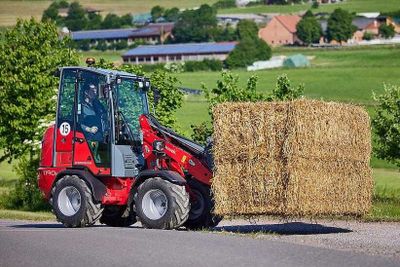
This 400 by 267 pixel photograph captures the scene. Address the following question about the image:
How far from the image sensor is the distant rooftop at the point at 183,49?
129250mm

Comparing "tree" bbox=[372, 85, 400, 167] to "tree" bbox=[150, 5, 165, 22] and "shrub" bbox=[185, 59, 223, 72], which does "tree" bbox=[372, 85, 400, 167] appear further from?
"tree" bbox=[150, 5, 165, 22]

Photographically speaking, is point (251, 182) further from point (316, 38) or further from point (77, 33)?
point (77, 33)

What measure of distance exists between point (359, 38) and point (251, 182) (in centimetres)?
12386

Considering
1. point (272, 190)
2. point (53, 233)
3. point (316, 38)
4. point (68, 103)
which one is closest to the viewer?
point (53, 233)

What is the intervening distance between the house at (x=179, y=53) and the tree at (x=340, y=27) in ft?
41.0

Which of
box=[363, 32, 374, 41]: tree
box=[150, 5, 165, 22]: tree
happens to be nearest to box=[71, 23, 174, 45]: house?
box=[150, 5, 165, 22]: tree

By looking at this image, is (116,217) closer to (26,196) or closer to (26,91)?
(26,196)

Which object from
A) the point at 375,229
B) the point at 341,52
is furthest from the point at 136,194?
the point at 341,52

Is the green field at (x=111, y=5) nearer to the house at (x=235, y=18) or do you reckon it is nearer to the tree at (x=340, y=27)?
the house at (x=235, y=18)

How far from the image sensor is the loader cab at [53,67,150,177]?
21.2 metres

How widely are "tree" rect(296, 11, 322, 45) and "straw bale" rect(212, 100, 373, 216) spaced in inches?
→ 4467

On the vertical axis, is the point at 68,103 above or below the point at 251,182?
above

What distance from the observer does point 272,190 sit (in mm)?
19297

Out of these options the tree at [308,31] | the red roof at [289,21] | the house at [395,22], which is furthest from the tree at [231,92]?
the house at [395,22]
